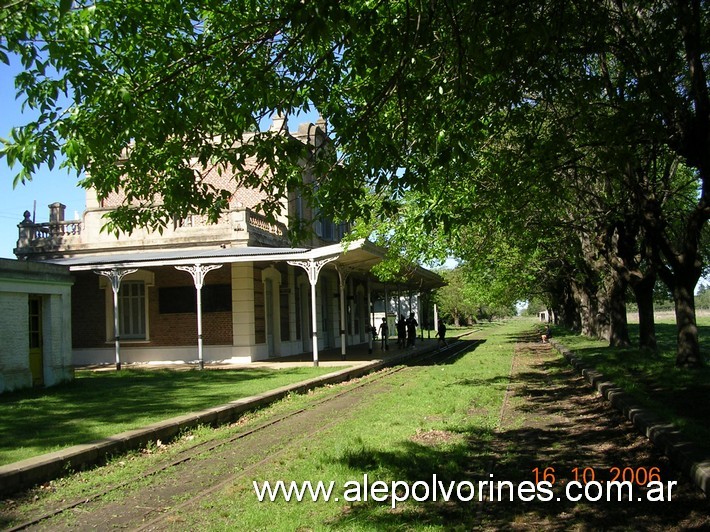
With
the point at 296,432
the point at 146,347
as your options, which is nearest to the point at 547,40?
the point at 296,432

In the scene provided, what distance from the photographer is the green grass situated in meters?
8.92

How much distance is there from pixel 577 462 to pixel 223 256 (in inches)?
578

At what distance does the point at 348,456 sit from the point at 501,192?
6.29 metres

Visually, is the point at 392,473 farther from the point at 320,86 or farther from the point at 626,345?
the point at 626,345

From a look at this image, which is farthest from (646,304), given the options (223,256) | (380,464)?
(380,464)

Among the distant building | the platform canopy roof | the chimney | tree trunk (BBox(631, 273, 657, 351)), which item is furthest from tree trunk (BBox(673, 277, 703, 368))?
the chimney

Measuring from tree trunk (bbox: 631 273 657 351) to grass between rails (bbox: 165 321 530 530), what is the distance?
21.9 ft

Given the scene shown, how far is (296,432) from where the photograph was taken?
31.8 ft

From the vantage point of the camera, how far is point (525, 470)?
6.79 meters

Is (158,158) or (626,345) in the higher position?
(158,158)

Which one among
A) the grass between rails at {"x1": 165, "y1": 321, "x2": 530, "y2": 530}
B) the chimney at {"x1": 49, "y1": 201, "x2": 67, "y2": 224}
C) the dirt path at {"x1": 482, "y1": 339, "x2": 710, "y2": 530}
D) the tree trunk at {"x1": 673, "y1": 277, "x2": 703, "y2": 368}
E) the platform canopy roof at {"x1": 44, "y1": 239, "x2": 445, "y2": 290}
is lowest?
the dirt path at {"x1": 482, "y1": 339, "x2": 710, "y2": 530}

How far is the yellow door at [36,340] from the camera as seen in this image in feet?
49.2

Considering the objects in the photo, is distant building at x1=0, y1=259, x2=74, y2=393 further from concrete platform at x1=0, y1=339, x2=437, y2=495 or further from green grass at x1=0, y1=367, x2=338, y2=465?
concrete platform at x1=0, y1=339, x2=437, y2=495

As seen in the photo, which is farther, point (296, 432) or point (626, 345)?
point (626, 345)
